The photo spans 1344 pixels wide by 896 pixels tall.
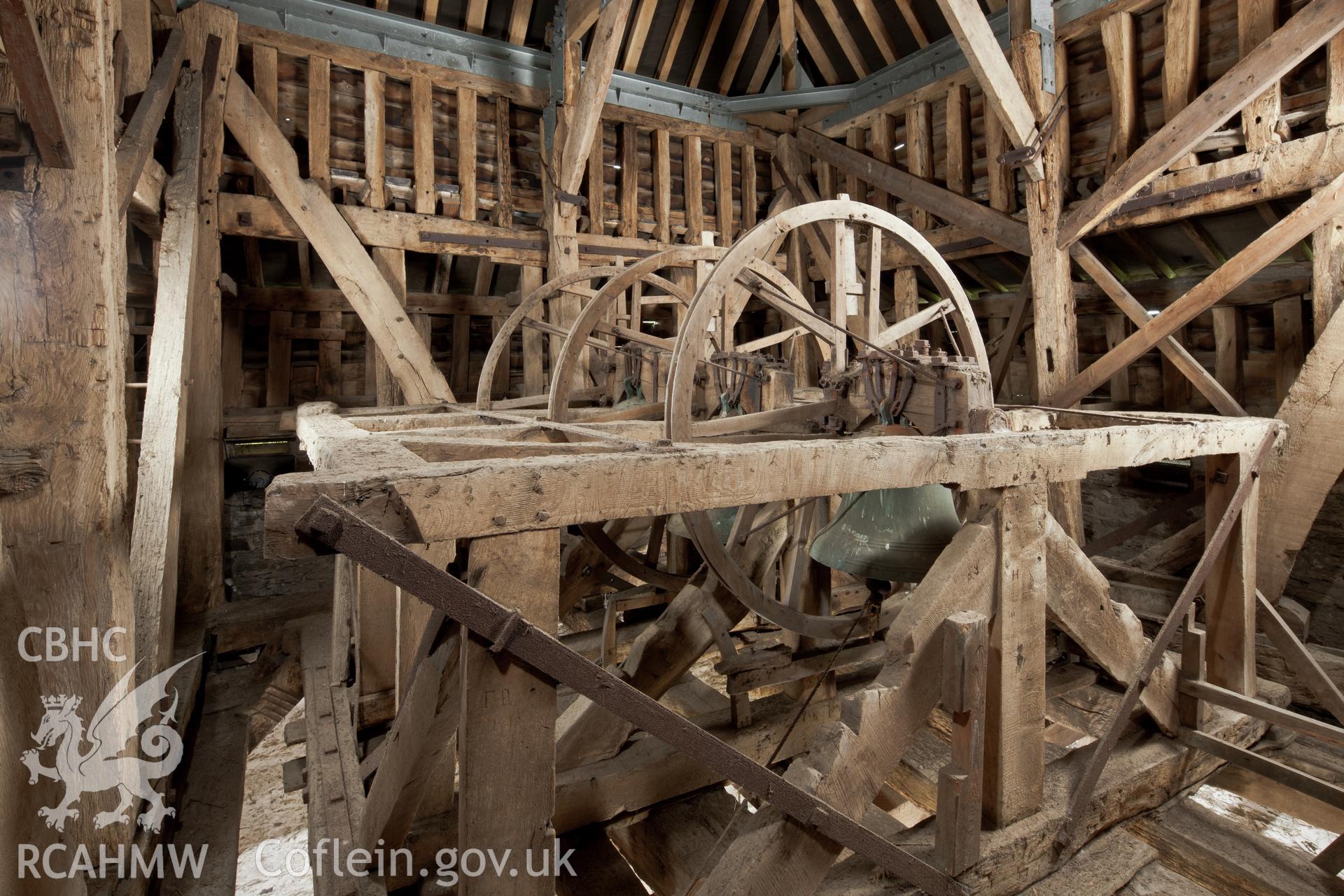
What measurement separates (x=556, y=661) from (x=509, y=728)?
19 centimetres

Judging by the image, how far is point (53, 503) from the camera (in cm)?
243

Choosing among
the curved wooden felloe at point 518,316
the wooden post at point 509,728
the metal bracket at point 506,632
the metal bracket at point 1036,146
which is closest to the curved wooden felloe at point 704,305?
the wooden post at point 509,728

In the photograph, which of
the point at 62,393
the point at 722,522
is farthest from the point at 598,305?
the point at 62,393

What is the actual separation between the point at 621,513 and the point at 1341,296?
16.7 feet

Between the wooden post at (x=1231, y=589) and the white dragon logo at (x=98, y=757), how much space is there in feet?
14.9

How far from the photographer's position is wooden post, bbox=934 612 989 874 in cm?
188

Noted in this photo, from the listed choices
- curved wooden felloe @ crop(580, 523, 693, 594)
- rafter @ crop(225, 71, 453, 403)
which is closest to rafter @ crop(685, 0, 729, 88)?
rafter @ crop(225, 71, 453, 403)

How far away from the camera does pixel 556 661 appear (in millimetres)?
1479

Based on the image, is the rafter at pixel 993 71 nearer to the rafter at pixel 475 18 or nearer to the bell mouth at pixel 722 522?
the bell mouth at pixel 722 522

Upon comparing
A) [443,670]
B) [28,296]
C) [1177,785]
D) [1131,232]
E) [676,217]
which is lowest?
[1177,785]

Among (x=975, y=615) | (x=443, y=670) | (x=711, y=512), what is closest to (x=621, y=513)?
(x=443, y=670)

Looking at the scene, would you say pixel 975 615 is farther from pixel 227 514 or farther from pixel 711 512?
pixel 227 514

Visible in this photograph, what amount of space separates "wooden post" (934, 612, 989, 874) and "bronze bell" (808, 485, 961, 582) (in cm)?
72

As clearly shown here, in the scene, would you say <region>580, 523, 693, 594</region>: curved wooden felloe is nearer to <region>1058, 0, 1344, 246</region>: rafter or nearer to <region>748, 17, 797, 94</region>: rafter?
<region>1058, 0, 1344, 246</region>: rafter
